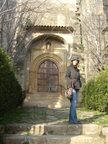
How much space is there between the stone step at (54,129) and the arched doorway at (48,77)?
805 centimetres

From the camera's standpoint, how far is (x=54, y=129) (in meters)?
7.25

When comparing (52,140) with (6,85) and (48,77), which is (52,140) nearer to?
(6,85)

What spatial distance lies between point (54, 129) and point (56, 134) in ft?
0.47

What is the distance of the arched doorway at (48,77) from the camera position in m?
15.4

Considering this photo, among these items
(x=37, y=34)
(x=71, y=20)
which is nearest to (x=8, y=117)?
(x=37, y=34)

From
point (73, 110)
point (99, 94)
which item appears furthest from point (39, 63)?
point (73, 110)

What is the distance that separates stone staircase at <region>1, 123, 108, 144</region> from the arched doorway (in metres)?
7.98

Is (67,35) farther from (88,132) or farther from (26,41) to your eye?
(88,132)

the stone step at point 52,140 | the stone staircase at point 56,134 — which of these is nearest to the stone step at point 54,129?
the stone staircase at point 56,134

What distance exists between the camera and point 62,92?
602 inches

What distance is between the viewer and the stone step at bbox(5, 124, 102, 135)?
7223mm

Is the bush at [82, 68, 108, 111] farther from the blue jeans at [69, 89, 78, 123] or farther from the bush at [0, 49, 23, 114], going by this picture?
the bush at [0, 49, 23, 114]

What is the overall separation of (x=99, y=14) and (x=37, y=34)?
345 cm

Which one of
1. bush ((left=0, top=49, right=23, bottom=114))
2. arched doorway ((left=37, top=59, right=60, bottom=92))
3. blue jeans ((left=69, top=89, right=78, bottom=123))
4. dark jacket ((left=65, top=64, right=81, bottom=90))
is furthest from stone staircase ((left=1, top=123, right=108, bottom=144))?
arched doorway ((left=37, top=59, right=60, bottom=92))
